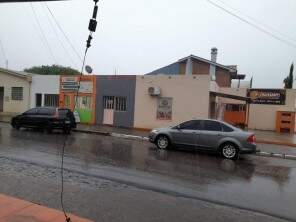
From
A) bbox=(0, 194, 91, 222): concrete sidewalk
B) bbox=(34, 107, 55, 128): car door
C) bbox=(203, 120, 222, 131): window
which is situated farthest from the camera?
bbox=(34, 107, 55, 128): car door

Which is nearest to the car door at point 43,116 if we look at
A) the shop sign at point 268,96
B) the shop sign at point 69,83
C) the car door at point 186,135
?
the shop sign at point 69,83

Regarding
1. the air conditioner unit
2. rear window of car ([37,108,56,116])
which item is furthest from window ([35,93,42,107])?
the air conditioner unit

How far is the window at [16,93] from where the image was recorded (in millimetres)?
35312

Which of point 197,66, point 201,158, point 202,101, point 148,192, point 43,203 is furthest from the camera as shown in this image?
point 197,66

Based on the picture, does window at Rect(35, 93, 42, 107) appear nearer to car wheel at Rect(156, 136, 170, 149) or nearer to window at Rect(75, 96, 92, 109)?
window at Rect(75, 96, 92, 109)

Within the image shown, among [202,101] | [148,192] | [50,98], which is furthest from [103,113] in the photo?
[148,192]

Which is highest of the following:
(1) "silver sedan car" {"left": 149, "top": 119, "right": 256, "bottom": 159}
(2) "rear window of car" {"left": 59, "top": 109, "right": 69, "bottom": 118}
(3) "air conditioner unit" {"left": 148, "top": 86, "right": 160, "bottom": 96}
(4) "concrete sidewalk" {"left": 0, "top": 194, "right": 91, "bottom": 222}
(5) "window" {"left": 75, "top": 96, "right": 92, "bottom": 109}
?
(3) "air conditioner unit" {"left": 148, "top": 86, "right": 160, "bottom": 96}

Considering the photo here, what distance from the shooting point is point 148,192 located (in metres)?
9.38

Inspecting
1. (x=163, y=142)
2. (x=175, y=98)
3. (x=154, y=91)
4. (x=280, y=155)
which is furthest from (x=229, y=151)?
(x=154, y=91)

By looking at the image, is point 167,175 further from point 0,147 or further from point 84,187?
point 0,147

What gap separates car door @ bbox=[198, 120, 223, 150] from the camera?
1702 centimetres

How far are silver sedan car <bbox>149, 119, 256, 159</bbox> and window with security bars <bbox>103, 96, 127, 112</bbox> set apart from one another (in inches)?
452

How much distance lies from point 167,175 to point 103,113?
757 inches

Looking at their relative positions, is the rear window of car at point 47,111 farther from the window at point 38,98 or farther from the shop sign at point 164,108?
the window at point 38,98
